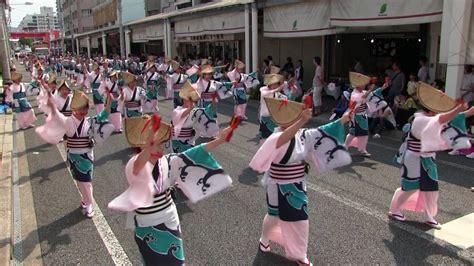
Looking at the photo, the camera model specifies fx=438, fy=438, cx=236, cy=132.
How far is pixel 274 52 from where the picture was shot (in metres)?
20.9

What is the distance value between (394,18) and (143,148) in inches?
358

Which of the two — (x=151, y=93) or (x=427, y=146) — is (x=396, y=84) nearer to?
(x=151, y=93)

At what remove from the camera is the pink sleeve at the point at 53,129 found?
581 centimetres

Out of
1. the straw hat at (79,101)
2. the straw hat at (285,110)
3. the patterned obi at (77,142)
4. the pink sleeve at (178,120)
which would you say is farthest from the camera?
the pink sleeve at (178,120)

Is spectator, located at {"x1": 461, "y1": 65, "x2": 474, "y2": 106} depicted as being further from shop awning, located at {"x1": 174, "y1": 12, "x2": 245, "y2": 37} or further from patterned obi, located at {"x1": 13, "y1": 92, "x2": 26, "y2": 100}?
patterned obi, located at {"x1": 13, "y1": 92, "x2": 26, "y2": 100}

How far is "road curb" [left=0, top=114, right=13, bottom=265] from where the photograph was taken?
4853 millimetres

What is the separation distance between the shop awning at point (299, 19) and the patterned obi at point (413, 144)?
27.8 feet

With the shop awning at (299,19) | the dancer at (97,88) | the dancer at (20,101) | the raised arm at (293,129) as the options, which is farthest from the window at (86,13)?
the raised arm at (293,129)

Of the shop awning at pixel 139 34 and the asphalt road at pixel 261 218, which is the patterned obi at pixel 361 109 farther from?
the shop awning at pixel 139 34

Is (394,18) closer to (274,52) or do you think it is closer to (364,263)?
(364,263)

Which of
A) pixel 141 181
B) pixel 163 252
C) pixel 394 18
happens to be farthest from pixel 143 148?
pixel 394 18

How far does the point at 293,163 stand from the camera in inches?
163

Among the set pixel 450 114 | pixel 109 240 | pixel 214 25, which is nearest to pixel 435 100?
pixel 450 114

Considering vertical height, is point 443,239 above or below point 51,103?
below
